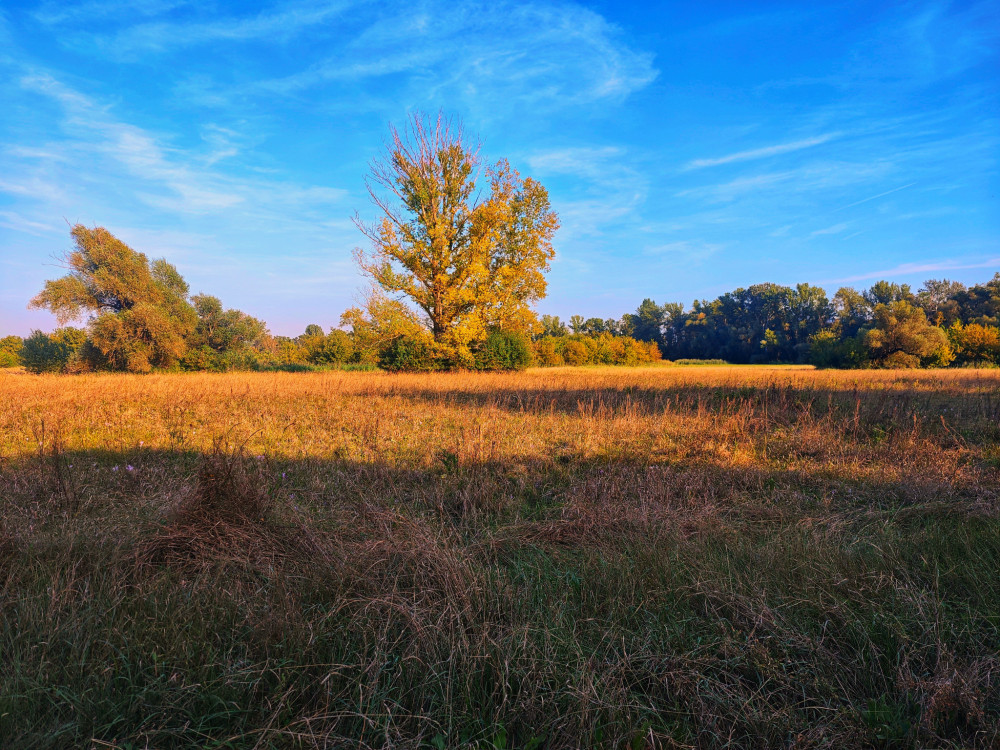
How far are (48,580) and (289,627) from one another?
5.47 feet

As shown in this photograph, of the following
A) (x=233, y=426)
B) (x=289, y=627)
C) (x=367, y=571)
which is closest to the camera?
(x=289, y=627)

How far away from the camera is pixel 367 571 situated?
2.71 m

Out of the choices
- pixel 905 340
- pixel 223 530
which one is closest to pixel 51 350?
pixel 223 530

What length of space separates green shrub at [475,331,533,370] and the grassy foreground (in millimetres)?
23076

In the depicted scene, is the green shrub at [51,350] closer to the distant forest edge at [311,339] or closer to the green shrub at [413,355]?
the distant forest edge at [311,339]

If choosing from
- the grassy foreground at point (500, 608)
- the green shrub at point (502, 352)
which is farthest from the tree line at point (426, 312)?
the grassy foreground at point (500, 608)

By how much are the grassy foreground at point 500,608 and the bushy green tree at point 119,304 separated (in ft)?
103

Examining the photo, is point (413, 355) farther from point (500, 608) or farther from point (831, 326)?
point (831, 326)

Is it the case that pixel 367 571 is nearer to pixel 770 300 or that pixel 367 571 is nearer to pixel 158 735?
pixel 158 735

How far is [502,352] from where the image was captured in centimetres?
2892

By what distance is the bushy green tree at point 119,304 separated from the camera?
30.4 meters

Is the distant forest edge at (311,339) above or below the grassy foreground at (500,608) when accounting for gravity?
above

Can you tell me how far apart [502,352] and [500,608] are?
26526mm

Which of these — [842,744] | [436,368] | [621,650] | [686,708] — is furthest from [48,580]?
[436,368]
